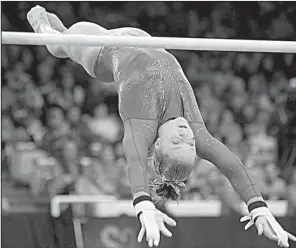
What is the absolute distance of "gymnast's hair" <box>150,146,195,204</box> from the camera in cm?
280

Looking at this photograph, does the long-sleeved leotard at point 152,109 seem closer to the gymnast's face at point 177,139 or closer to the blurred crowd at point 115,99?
the gymnast's face at point 177,139

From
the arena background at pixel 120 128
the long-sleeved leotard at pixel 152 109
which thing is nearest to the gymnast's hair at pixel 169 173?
the long-sleeved leotard at pixel 152 109

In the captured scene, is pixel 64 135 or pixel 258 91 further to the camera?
pixel 258 91

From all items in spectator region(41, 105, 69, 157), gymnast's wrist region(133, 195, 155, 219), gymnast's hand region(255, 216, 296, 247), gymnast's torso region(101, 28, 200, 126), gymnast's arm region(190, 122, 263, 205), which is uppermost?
spectator region(41, 105, 69, 157)

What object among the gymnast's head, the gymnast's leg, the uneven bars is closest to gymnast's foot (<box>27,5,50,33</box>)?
the gymnast's leg

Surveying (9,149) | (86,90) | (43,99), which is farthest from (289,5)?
(9,149)

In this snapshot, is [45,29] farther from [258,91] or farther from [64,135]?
[258,91]

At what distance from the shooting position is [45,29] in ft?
11.0

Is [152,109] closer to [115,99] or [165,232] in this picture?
[165,232]

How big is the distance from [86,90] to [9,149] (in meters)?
1.01

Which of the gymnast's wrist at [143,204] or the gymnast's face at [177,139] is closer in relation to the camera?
the gymnast's wrist at [143,204]

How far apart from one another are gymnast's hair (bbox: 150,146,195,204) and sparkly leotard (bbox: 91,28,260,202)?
0.34 feet

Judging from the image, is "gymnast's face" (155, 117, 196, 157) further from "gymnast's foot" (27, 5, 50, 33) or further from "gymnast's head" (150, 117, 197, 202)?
"gymnast's foot" (27, 5, 50, 33)

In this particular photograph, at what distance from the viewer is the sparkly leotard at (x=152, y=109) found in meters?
2.72
